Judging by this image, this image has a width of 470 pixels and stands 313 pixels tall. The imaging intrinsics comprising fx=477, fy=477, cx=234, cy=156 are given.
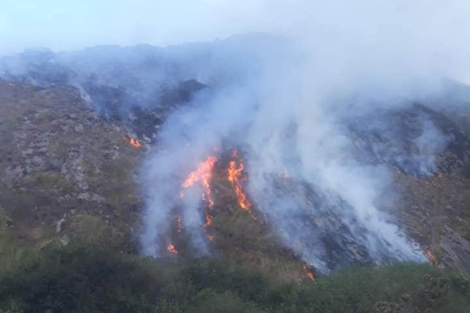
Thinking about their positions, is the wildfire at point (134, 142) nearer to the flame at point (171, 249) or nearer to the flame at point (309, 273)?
the flame at point (171, 249)

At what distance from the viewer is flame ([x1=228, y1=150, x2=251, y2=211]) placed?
94.2 ft

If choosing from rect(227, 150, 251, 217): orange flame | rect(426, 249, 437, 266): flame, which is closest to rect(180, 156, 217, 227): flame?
rect(227, 150, 251, 217): orange flame

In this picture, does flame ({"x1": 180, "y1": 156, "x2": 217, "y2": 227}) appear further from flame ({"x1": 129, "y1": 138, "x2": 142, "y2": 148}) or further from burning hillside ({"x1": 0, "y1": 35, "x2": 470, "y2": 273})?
flame ({"x1": 129, "y1": 138, "x2": 142, "y2": 148})

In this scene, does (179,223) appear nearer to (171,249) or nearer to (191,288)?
(171,249)

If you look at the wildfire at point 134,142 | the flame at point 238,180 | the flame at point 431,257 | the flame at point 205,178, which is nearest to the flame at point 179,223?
the flame at point 205,178

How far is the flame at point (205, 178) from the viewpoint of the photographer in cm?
2844

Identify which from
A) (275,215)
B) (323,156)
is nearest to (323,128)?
(323,156)

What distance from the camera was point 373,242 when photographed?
91.1ft

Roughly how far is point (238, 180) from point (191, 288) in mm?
11223

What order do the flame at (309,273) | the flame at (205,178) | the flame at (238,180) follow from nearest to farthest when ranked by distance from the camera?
1. the flame at (309,273)
2. the flame at (205,178)
3. the flame at (238,180)

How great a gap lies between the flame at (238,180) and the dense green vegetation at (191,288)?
597 cm

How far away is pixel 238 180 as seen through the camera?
30750 millimetres

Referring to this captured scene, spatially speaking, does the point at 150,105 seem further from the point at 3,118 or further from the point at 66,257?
the point at 66,257

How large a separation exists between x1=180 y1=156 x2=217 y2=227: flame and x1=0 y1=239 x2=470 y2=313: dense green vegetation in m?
5.66
